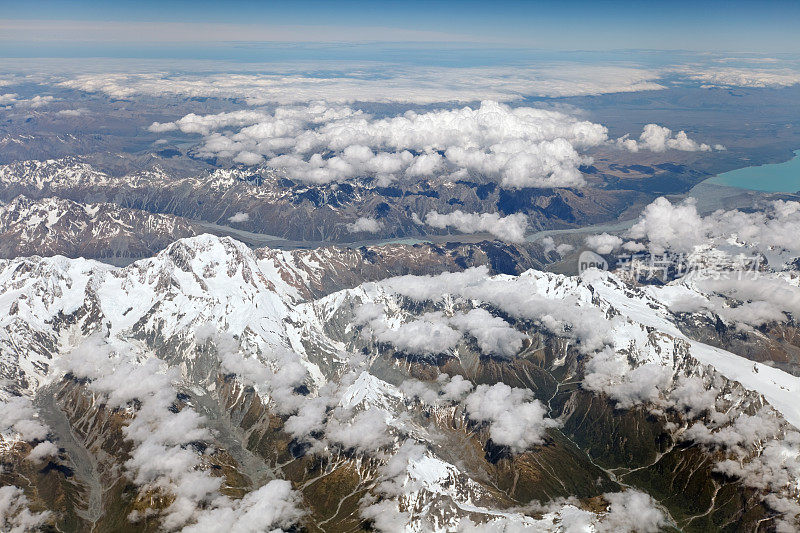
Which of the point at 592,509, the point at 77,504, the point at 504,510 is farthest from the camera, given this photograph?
the point at 77,504

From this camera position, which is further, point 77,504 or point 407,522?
point 77,504

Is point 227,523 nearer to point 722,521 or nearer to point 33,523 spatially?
point 33,523

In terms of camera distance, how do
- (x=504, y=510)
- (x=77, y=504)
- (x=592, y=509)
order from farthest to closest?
(x=77, y=504), (x=504, y=510), (x=592, y=509)

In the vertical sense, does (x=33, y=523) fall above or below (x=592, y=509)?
below

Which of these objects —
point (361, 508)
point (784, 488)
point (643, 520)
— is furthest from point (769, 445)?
point (361, 508)

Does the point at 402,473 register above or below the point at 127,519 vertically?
above

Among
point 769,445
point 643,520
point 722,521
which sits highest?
point 769,445

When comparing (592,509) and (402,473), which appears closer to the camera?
(592,509)

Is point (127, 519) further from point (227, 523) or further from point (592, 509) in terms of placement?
point (592, 509)

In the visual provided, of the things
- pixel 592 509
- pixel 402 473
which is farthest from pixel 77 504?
pixel 592 509
